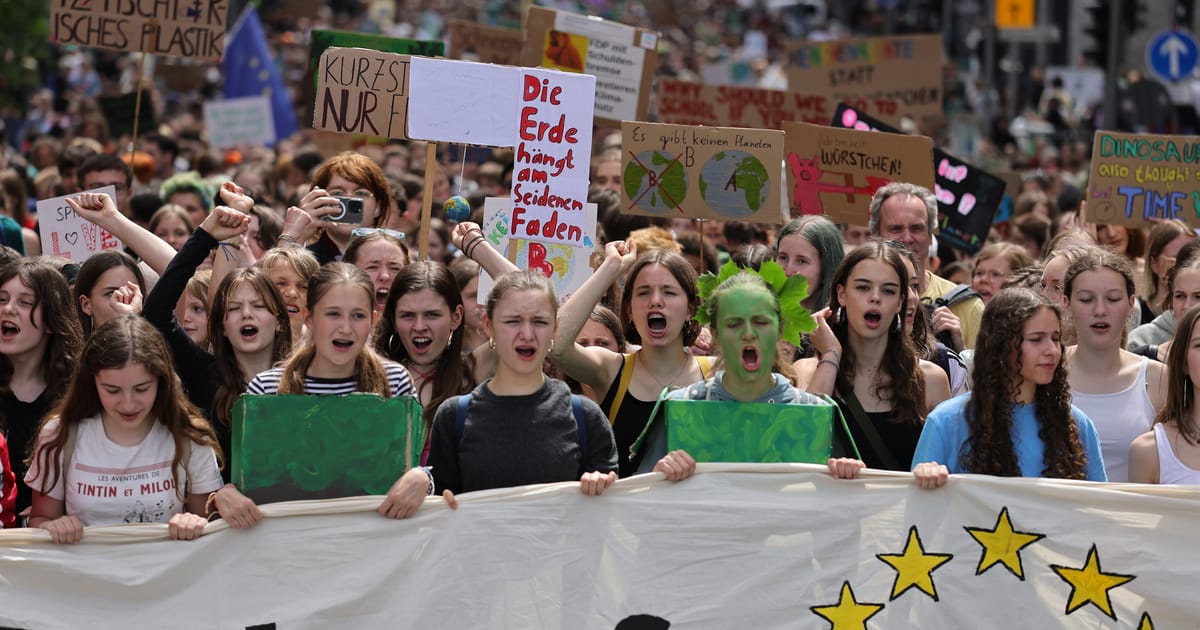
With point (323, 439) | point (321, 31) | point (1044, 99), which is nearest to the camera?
point (323, 439)

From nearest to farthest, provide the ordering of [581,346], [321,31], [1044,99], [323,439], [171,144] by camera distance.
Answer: [323,439] → [581,346] → [321,31] → [171,144] → [1044,99]

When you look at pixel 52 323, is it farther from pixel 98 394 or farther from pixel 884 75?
pixel 884 75

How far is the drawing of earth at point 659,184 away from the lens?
7660 millimetres

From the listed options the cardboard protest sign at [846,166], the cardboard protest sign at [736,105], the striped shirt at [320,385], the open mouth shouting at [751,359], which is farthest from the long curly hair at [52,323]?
the cardboard protest sign at [736,105]

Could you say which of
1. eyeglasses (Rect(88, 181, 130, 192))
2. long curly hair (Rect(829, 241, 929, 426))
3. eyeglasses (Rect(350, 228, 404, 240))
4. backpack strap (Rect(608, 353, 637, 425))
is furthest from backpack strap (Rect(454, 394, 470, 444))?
eyeglasses (Rect(88, 181, 130, 192))

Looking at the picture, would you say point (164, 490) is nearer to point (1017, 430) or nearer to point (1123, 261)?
point (1017, 430)

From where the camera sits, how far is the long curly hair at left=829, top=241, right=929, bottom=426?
18.1ft

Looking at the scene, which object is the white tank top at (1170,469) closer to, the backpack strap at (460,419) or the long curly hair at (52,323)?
the backpack strap at (460,419)

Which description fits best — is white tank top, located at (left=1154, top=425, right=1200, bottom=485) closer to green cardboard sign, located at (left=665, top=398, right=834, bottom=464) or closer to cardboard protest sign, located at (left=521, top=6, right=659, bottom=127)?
green cardboard sign, located at (left=665, top=398, right=834, bottom=464)

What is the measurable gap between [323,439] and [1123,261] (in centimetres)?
286

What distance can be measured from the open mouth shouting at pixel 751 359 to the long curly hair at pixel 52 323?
6.96ft

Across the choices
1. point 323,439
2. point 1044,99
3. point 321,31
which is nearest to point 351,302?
point 323,439

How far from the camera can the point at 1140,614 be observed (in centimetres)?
496

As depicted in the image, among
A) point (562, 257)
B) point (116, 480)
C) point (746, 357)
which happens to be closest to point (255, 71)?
point (562, 257)
